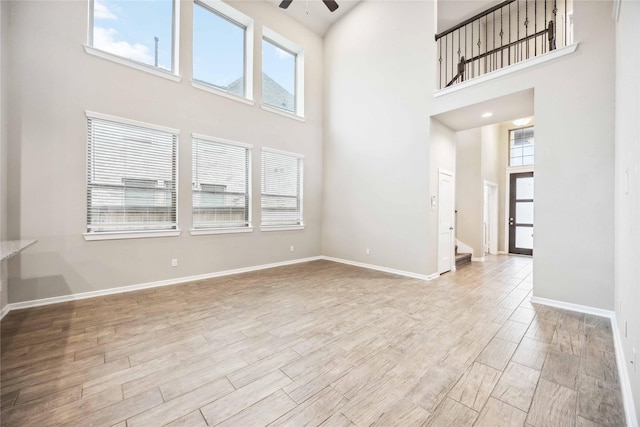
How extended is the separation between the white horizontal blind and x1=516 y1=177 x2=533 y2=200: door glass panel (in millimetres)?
9104

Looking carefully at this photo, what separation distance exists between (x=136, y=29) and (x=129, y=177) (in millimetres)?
2435

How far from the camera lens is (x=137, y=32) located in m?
4.10

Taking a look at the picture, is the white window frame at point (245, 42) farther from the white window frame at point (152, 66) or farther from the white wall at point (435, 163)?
the white wall at point (435, 163)

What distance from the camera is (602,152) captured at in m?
3.07

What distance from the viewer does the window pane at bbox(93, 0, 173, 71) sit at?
3.80m

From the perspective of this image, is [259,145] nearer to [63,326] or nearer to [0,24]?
[0,24]

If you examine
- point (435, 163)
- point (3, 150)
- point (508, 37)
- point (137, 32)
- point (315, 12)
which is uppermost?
point (315, 12)

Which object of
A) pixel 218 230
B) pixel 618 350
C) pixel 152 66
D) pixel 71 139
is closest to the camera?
pixel 618 350

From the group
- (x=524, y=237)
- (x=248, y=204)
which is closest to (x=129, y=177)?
(x=248, y=204)

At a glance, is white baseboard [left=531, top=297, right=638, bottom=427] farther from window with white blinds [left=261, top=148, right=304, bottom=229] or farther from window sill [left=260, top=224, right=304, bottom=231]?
window with white blinds [left=261, top=148, right=304, bottom=229]

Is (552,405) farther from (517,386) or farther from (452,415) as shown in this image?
(452,415)

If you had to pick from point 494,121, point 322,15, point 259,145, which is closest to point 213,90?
point 259,145

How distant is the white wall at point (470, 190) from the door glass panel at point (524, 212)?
1.97 meters

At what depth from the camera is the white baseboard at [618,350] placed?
1515mm
